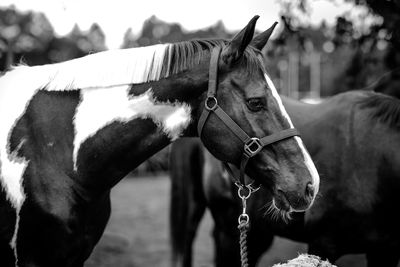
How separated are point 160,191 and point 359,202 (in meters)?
10.9

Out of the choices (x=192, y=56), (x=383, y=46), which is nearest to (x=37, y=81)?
(x=192, y=56)

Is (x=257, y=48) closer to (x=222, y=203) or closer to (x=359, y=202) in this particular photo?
(x=359, y=202)

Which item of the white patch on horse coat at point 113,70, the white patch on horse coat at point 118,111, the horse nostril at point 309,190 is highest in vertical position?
the white patch on horse coat at point 113,70

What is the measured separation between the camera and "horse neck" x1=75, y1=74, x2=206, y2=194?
249cm

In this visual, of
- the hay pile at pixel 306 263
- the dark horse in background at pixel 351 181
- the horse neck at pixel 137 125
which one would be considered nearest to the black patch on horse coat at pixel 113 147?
the horse neck at pixel 137 125

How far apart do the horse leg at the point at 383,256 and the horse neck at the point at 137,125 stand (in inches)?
76.7

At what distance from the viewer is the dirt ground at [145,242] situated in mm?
6141

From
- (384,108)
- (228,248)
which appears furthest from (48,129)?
(228,248)

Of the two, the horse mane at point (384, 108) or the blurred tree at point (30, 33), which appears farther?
the blurred tree at point (30, 33)

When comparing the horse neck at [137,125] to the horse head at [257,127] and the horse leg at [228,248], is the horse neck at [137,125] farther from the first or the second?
the horse leg at [228,248]

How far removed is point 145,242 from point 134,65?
5558 mm

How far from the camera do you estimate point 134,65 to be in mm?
2521

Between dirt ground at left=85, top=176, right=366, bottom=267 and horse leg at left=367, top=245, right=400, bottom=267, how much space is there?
189cm

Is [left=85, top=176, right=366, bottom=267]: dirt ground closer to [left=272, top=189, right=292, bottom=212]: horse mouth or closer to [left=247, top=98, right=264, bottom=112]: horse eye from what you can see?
[left=272, top=189, right=292, bottom=212]: horse mouth
